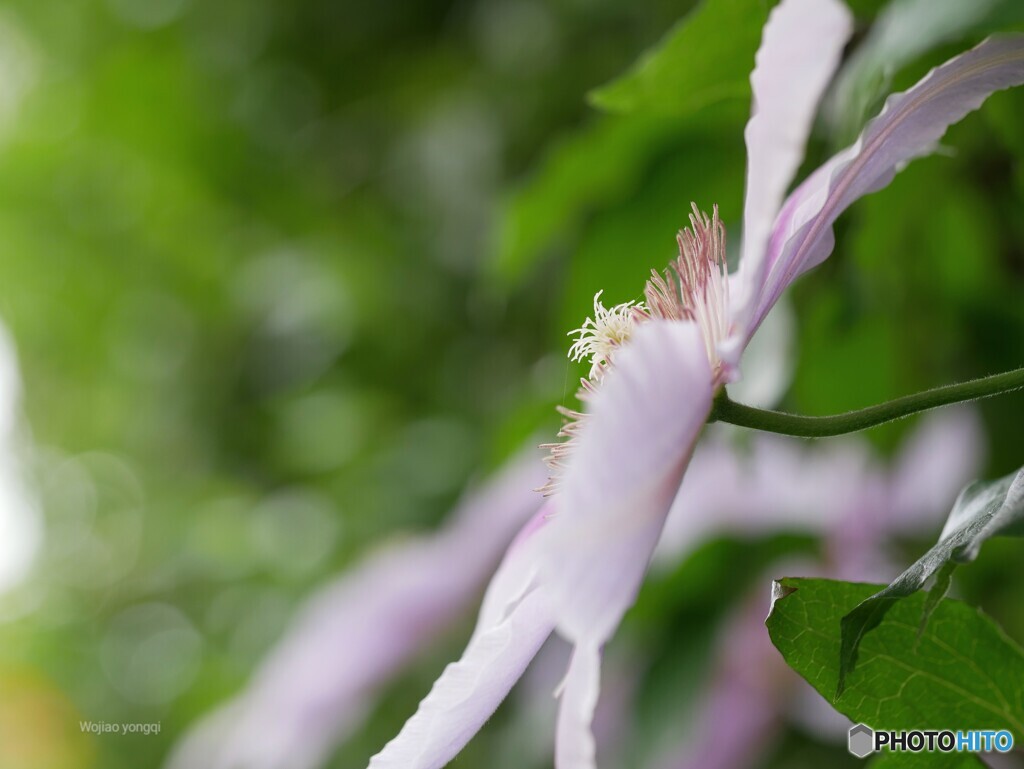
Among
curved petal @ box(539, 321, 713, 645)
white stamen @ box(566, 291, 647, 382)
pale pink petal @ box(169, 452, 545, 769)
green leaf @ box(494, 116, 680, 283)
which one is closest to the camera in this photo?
curved petal @ box(539, 321, 713, 645)

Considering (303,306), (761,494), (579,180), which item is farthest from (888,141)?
(303,306)

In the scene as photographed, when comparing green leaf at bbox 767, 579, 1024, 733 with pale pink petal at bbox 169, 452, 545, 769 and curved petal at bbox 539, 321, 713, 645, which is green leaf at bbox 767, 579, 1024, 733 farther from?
pale pink petal at bbox 169, 452, 545, 769

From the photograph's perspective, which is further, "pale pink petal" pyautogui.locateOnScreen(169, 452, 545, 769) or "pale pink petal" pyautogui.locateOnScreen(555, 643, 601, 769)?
"pale pink petal" pyautogui.locateOnScreen(169, 452, 545, 769)

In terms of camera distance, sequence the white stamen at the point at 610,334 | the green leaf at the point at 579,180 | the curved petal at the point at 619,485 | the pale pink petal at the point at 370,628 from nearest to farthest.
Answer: the curved petal at the point at 619,485 < the white stamen at the point at 610,334 < the green leaf at the point at 579,180 < the pale pink petal at the point at 370,628

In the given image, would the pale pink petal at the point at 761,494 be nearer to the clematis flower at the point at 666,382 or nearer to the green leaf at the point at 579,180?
the green leaf at the point at 579,180

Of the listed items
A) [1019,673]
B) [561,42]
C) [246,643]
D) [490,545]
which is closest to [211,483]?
[246,643]

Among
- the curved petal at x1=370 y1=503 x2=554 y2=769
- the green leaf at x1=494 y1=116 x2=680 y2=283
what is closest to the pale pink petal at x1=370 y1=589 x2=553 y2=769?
the curved petal at x1=370 y1=503 x2=554 y2=769

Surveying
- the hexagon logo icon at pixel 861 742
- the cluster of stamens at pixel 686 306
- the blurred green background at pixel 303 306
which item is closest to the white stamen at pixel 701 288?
the cluster of stamens at pixel 686 306

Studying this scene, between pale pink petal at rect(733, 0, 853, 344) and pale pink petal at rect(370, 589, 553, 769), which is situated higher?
pale pink petal at rect(733, 0, 853, 344)
